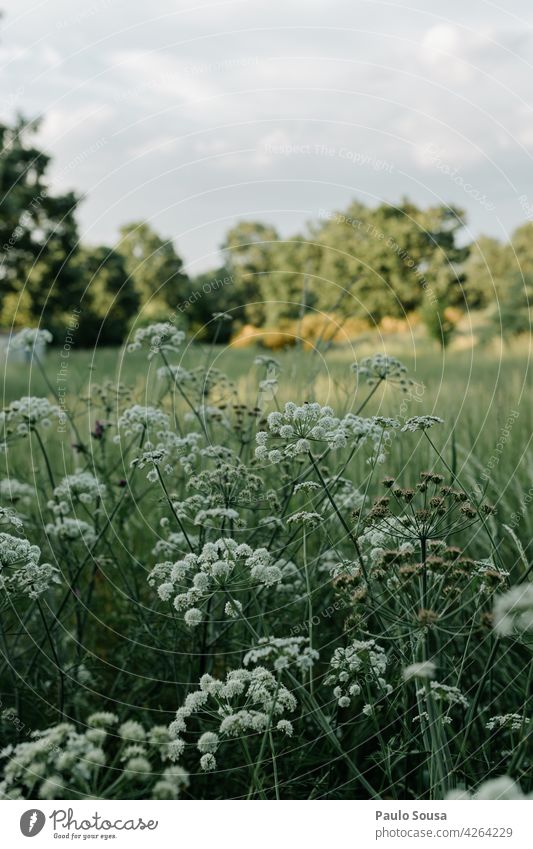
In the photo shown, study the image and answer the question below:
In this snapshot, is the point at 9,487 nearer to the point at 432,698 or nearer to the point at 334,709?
the point at 334,709

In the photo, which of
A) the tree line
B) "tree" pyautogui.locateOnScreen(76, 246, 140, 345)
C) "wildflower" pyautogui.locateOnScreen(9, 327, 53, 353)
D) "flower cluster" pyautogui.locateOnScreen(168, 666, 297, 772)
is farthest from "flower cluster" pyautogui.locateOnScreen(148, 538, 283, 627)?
"tree" pyautogui.locateOnScreen(76, 246, 140, 345)

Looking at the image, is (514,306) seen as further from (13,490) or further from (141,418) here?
(141,418)

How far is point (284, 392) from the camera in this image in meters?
4.04

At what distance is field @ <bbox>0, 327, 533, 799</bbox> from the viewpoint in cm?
202

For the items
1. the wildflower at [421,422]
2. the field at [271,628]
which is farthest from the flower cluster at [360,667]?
the wildflower at [421,422]

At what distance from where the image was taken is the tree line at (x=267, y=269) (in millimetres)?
5238

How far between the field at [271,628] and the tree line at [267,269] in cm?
125

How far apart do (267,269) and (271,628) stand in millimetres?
3781

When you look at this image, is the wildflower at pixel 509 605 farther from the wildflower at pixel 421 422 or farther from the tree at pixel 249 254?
the tree at pixel 249 254

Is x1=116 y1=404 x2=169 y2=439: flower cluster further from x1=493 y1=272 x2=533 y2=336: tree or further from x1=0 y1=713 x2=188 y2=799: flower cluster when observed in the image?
x1=493 y1=272 x2=533 y2=336: tree

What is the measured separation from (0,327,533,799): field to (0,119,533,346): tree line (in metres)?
1.25

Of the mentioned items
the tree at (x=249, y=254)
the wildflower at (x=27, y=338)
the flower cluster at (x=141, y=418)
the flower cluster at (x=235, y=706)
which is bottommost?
the flower cluster at (x=235, y=706)
